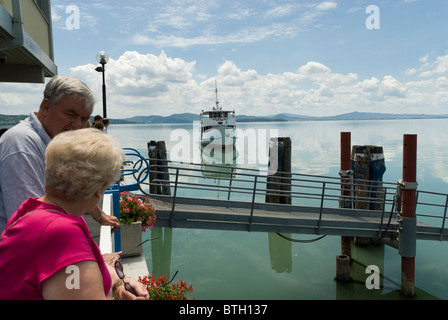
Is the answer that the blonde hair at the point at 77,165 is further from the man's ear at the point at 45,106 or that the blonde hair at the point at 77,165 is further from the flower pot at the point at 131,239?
the flower pot at the point at 131,239

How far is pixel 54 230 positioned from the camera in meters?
1.07

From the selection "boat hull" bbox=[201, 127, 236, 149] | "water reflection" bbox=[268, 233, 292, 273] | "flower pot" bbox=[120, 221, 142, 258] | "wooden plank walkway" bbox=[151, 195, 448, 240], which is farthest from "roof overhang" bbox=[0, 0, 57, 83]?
"boat hull" bbox=[201, 127, 236, 149]

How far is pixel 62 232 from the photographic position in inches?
42.2

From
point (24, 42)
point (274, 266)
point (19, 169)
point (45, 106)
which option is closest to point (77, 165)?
point (19, 169)

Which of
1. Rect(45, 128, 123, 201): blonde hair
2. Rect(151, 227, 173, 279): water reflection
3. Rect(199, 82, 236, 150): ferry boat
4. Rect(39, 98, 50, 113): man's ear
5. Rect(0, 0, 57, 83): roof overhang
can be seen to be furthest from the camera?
Rect(199, 82, 236, 150): ferry boat

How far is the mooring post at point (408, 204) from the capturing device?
7090mm

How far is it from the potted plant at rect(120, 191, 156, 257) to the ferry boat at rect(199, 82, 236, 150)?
4055cm

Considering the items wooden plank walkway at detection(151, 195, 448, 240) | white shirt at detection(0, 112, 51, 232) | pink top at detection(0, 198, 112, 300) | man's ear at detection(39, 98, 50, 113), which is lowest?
wooden plank walkway at detection(151, 195, 448, 240)

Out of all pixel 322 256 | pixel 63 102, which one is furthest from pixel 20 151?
pixel 322 256

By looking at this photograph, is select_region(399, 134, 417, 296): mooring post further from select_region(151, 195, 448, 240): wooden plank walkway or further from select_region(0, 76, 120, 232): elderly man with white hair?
select_region(0, 76, 120, 232): elderly man with white hair

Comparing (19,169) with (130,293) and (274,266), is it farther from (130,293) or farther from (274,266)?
(274,266)

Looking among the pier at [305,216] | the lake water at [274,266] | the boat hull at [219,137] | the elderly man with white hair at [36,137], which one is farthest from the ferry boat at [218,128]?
the elderly man with white hair at [36,137]

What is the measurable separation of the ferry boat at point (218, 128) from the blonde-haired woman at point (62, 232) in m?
44.7

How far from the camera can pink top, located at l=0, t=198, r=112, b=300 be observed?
41.7 inches
